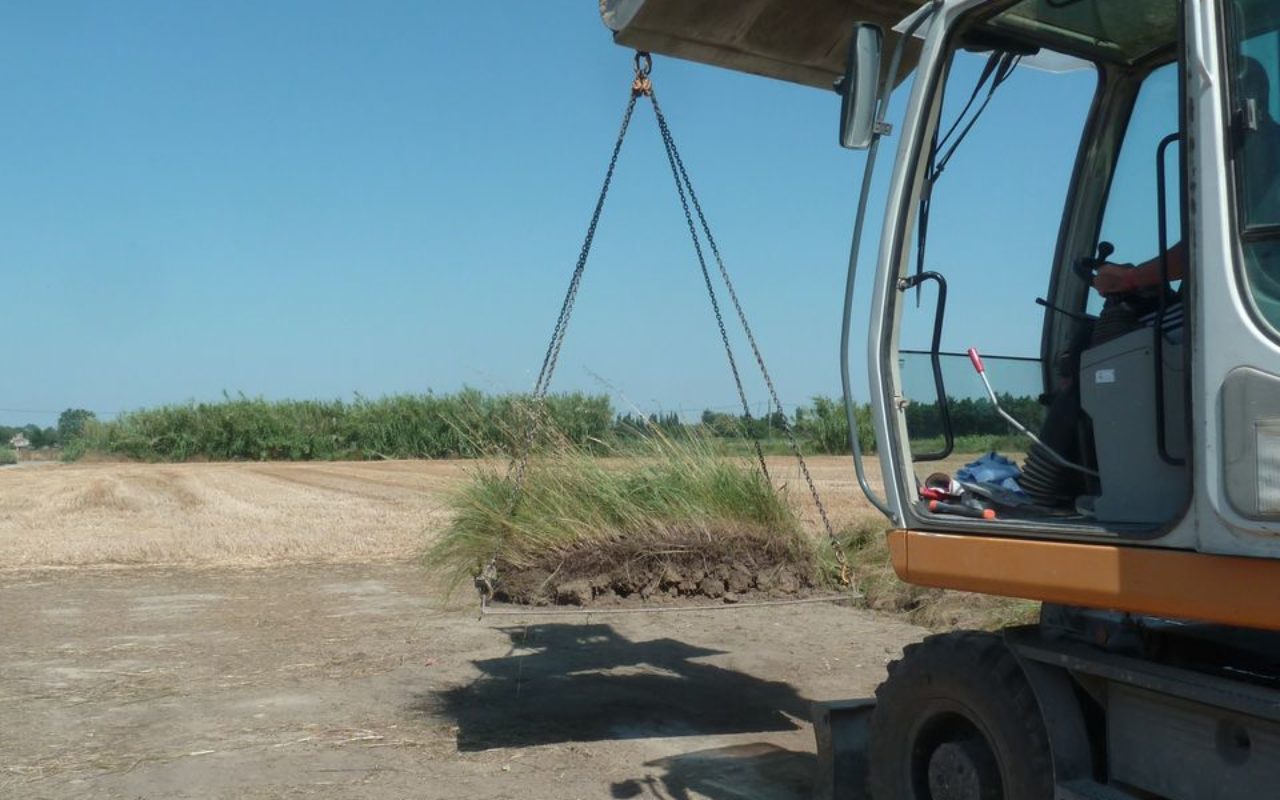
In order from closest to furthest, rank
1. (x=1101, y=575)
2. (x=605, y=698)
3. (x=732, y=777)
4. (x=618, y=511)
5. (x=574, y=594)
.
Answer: (x=1101, y=575) < (x=732, y=777) < (x=574, y=594) < (x=618, y=511) < (x=605, y=698)

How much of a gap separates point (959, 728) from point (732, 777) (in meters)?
1.91

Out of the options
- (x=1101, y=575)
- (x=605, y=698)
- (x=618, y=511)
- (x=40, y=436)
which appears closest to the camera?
(x=1101, y=575)

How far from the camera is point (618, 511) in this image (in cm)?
677

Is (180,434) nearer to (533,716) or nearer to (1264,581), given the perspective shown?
(533,716)

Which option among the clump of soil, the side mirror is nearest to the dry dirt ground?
the clump of soil

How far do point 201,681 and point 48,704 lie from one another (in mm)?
941

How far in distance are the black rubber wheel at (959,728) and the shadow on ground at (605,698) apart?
2439 mm

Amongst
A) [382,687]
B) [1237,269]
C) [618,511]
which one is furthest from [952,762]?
[382,687]

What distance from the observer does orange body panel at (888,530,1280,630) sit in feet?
9.00

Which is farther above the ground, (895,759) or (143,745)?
(895,759)

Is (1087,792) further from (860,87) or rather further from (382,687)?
(382,687)

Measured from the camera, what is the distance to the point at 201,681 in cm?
799

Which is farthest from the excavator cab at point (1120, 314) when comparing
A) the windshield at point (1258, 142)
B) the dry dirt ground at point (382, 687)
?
the dry dirt ground at point (382, 687)

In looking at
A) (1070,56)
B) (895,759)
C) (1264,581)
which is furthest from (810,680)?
(1264,581)
